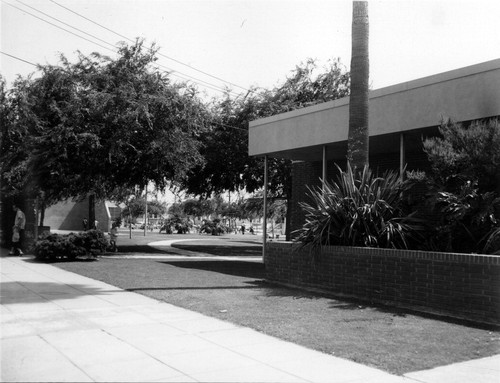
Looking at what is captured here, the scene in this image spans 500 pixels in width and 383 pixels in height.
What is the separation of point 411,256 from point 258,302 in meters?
2.86

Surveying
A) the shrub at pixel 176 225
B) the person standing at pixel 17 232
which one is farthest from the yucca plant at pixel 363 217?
the shrub at pixel 176 225

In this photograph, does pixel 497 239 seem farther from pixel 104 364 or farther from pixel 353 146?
pixel 104 364

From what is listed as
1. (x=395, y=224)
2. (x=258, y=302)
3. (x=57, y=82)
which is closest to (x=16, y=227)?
(x=57, y=82)

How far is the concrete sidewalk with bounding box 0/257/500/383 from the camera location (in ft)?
17.2

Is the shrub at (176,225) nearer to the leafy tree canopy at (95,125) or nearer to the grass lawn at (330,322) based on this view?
the leafy tree canopy at (95,125)

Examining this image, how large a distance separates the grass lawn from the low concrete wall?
1.29 feet

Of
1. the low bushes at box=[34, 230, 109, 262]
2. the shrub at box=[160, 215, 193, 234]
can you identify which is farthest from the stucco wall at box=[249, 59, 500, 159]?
the shrub at box=[160, 215, 193, 234]

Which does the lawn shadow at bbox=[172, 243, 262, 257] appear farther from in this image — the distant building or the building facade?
the distant building

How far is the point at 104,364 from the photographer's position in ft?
17.9

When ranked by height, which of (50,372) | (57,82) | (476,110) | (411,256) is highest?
(57,82)

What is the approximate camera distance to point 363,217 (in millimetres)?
10664

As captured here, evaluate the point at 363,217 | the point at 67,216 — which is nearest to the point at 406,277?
the point at 363,217

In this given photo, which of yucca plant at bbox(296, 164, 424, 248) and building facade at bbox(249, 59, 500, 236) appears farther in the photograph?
building facade at bbox(249, 59, 500, 236)

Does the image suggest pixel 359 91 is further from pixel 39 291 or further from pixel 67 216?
pixel 67 216
